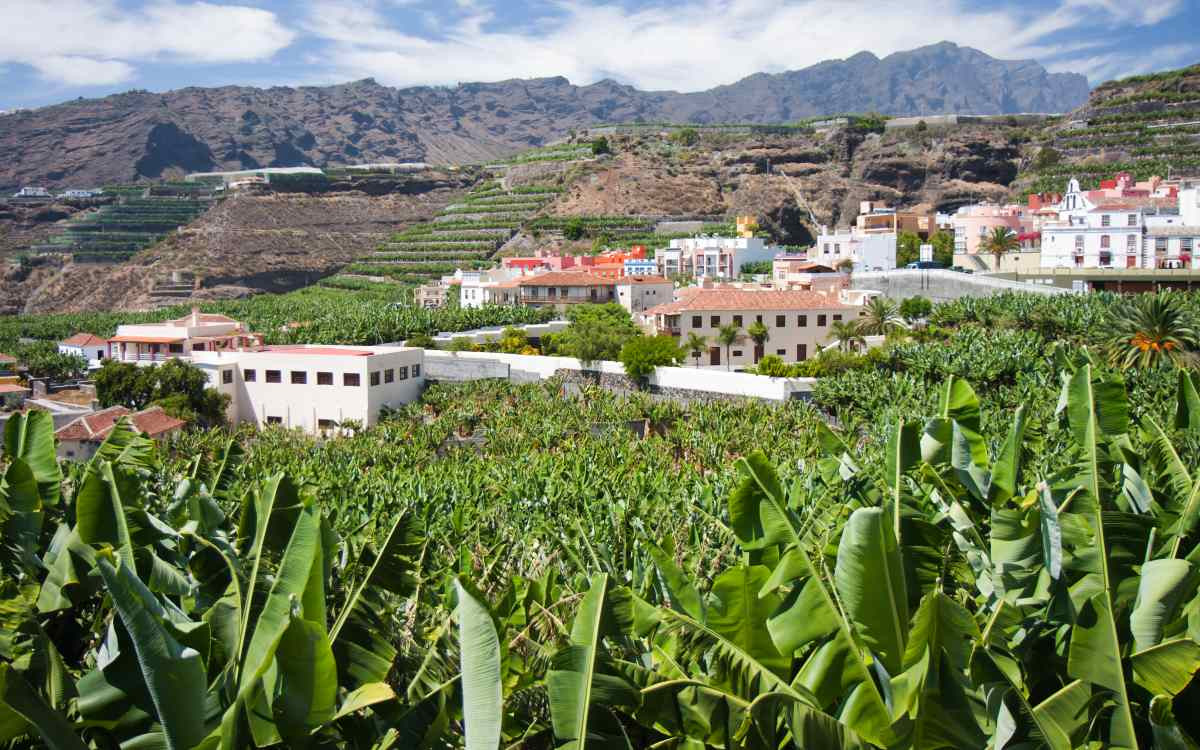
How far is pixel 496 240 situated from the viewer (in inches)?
3814

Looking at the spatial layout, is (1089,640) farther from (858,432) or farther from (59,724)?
(858,432)

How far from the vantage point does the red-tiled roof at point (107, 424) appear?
3328cm

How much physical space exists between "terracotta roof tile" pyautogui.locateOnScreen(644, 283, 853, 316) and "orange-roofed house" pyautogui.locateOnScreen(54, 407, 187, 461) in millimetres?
23275

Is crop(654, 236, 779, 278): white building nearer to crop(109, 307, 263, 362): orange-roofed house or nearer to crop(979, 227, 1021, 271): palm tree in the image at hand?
crop(979, 227, 1021, 271): palm tree

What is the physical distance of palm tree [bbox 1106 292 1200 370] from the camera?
3102 centimetres

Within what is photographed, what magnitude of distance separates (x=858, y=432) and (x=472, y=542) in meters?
19.0

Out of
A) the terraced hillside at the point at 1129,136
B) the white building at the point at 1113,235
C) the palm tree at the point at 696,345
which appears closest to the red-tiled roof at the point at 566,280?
the palm tree at the point at 696,345

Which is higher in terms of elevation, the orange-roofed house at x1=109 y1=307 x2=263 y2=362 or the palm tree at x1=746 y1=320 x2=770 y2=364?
the palm tree at x1=746 y1=320 x2=770 y2=364

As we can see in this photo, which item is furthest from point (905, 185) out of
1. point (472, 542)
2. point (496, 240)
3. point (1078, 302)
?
point (472, 542)

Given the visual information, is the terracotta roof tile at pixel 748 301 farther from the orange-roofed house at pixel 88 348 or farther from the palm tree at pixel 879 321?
the orange-roofed house at pixel 88 348

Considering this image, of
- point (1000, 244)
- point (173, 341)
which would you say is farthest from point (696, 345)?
point (1000, 244)

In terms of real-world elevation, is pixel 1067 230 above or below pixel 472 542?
above

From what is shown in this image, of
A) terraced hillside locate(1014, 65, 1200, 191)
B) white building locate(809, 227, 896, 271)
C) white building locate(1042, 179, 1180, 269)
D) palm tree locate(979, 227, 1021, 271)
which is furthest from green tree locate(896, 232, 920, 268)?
terraced hillside locate(1014, 65, 1200, 191)

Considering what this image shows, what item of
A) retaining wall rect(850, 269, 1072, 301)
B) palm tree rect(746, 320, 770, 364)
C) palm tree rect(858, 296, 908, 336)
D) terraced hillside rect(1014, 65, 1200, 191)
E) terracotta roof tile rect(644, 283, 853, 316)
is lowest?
palm tree rect(746, 320, 770, 364)
